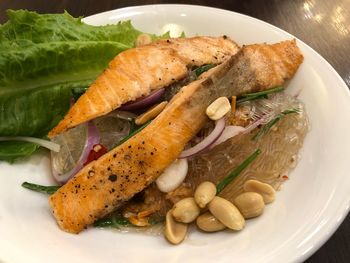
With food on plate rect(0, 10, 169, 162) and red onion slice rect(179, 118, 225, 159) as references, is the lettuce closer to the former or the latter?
food on plate rect(0, 10, 169, 162)

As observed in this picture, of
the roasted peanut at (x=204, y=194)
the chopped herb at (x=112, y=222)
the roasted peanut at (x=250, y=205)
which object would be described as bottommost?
the chopped herb at (x=112, y=222)

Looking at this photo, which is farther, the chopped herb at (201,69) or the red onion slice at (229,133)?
the chopped herb at (201,69)

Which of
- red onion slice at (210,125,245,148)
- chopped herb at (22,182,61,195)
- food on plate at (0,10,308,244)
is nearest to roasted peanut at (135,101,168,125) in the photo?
food on plate at (0,10,308,244)

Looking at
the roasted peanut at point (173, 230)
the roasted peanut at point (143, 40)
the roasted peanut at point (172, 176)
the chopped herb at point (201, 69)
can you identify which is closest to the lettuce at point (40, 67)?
the roasted peanut at point (143, 40)

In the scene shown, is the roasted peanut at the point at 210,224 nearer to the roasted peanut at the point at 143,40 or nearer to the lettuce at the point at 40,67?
the lettuce at the point at 40,67

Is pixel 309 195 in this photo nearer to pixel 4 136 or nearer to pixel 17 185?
pixel 17 185

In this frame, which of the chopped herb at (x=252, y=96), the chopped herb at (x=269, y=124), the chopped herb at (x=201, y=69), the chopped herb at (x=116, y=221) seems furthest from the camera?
the chopped herb at (x=201, y=69)

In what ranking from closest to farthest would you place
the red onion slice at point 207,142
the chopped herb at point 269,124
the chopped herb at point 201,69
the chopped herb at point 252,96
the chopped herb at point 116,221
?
the chopped herb at point 116,221 < the red onion slice at point 207,142 < the chopped herb at point 269,124 < the chopped herb at point 252,96 < the chopped herb at point 201,69
